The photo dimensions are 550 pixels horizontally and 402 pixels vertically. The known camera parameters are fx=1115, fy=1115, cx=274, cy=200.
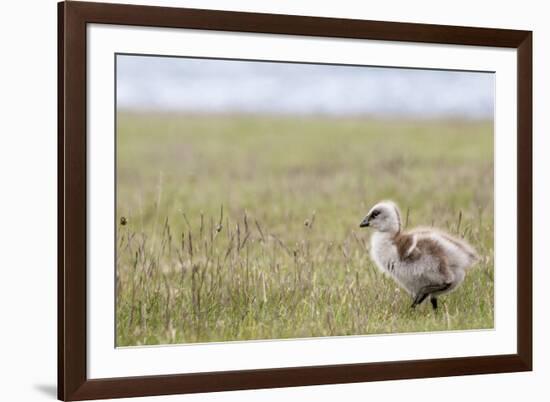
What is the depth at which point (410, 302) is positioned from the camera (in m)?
6.18

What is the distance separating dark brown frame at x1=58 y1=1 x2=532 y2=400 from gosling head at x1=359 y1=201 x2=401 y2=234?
72 centimetres

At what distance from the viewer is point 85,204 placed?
5.38 m

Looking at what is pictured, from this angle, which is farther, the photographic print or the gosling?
the gosling

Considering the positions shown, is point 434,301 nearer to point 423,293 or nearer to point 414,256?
point 423,293

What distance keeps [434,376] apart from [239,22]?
2190 mm

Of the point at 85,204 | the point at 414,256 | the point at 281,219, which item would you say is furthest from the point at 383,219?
the point at 85,204

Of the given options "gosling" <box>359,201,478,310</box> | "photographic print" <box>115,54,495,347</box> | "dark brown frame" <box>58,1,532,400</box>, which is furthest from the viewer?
"gosling" <box>359,201,478,310</box>

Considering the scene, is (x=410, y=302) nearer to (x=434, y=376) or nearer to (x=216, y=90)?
(x=434, y=376)

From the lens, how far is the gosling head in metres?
6.21

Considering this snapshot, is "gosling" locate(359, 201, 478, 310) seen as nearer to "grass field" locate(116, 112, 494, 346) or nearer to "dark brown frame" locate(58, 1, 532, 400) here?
"grass field" locate(116, 112, 494, 346)

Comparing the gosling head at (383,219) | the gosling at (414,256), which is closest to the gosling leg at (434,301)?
the gosling at (414,256)

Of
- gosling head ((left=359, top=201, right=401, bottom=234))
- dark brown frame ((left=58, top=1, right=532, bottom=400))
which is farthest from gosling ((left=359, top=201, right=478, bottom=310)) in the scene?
dark brown frame ((left=58, top=1, right=532, bottom=400))

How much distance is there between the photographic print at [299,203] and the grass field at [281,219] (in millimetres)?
11

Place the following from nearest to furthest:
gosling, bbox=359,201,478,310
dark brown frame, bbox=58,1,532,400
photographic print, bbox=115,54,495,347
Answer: dark brown frame, bbox=58,1,532,400, photographic print, bbox=115,54,495,347, gosling, bbox=359,201,478,310
